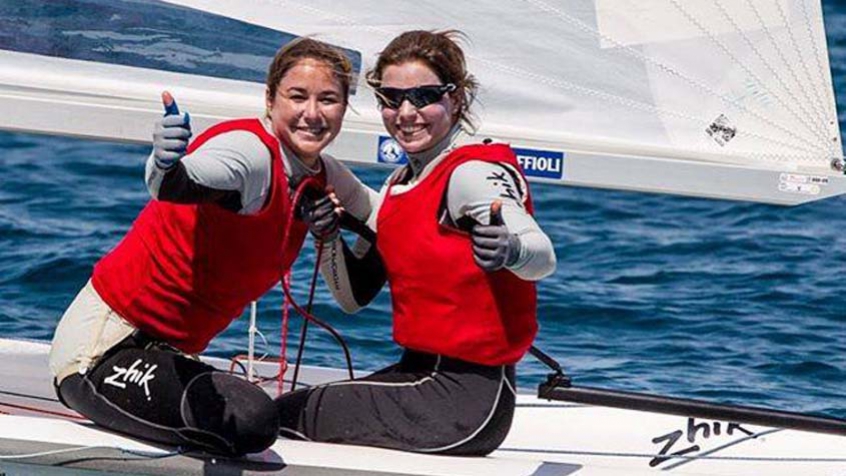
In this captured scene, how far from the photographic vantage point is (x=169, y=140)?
2.73m

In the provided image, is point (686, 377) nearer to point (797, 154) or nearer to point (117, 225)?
point (797, 154)

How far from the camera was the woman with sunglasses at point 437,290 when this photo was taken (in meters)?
3.04

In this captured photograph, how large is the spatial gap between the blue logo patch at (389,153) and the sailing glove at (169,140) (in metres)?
0.88

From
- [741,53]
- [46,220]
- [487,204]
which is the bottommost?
[46,220]

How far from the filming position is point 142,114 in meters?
3.55

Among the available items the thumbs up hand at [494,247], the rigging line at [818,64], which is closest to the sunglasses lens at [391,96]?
the thumbs up hand at [494,247]

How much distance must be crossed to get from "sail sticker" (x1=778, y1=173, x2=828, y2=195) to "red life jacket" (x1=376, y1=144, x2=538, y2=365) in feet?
2.34

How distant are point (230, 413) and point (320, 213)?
327 mm

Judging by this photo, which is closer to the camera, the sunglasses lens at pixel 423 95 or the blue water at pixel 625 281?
the sunglasses lens at pixel 423 95

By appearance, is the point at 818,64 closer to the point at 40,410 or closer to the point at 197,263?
the point at 197,263

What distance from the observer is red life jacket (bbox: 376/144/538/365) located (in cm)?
304

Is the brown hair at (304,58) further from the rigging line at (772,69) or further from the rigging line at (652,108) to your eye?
the rigging line at (772,69)

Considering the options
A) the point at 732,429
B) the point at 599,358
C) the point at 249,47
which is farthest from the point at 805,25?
the point at 599,358

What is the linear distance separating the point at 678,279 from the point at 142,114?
9.38 ft
